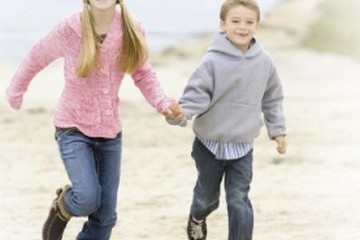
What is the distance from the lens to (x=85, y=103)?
18.7ft

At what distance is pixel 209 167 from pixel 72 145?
0.77 meters

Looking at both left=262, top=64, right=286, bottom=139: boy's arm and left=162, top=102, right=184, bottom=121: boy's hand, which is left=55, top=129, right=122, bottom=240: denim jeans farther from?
left=262, top=64, right=286, bottom=139: boy's arm

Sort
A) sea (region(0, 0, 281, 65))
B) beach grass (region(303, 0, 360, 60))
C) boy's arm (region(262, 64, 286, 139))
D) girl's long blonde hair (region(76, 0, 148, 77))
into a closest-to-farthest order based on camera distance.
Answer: girl's long blonde hair (region(76, 0, 148, 77)) < boy's arm (region(262, 64, 286, 139)) < beach grass (region(303, 0, 360, 60)) < sea (region(0, 0, 281, 65))

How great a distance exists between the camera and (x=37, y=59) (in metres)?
5.79

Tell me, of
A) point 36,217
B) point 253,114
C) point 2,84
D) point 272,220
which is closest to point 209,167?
point 253,114

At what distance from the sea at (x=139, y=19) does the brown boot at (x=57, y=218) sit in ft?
42.1

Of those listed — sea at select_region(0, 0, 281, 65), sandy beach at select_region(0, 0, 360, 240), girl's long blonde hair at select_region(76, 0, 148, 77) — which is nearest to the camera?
girl's long blonde hair at select_region(76, 0, 148, 77)

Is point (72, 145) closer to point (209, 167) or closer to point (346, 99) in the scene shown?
point (209, 167)

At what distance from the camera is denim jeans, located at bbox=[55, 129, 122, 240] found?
18.5ft

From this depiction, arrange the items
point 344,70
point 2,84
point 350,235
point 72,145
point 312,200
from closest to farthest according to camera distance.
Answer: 1. point 72,145
2. point 350,235
3. point 312,200
4. point 2,84
5. point 344,70

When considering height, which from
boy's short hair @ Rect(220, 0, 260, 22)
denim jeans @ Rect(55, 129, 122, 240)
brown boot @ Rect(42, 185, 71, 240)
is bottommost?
brown boot @ Rect(42, 185, 71, 240)

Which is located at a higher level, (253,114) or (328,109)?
(253,114)

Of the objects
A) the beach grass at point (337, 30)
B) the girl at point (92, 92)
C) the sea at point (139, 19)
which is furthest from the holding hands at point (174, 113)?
the beach grass at point (337, 30)

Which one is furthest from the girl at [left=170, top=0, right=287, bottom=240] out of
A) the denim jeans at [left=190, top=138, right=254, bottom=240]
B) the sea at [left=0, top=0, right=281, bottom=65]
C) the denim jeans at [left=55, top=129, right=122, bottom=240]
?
the sea at [left=0, top=0, right=281, bottom=65]
